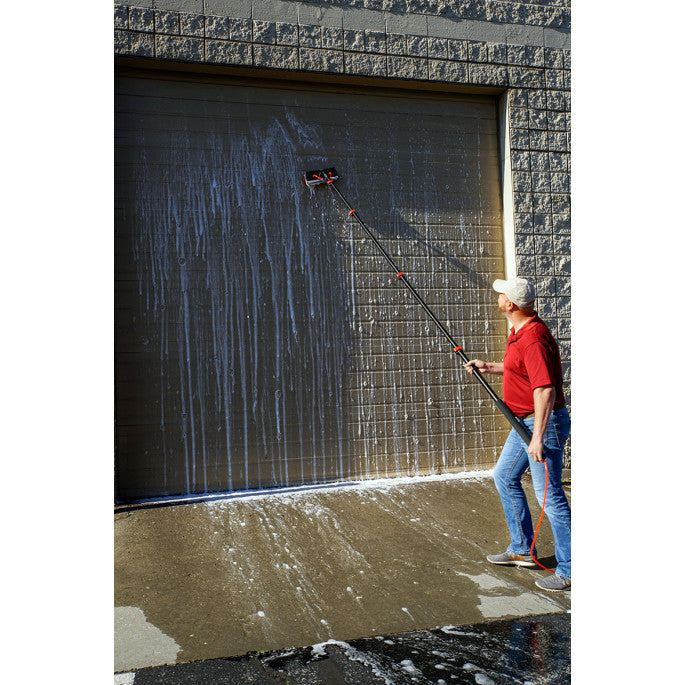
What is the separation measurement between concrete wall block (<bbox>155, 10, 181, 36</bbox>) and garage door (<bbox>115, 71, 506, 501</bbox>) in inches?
13.5

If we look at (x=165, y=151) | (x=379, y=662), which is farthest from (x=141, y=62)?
(x=379, y=662)

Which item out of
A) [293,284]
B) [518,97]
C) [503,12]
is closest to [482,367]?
[293,284]

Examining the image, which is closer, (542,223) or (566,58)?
(542,223)

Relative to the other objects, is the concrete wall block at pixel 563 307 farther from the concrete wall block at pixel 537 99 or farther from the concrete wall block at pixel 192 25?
the concrete wall block at pixel 192 25

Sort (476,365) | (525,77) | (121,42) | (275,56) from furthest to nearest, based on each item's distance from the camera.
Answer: (525,77) < (275,56) < (121,42) < (476,365)

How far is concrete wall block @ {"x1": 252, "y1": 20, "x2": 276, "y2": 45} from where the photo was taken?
17.6ft

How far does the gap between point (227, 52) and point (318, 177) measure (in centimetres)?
120

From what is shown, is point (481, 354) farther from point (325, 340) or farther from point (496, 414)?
point (325, 340)

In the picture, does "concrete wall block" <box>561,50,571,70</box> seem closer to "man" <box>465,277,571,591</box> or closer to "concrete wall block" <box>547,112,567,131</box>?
"concrete wall block" <box>547,112,567,131</box>

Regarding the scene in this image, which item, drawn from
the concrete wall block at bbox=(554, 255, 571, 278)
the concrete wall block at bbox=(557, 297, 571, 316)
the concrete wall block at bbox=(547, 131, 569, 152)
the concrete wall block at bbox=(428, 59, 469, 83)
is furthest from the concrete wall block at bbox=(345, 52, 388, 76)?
the concrete wall block at bbox=(557, 297, 571, 316)

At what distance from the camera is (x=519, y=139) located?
6.00 meters

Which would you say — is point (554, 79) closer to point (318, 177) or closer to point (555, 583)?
point (318, 177)

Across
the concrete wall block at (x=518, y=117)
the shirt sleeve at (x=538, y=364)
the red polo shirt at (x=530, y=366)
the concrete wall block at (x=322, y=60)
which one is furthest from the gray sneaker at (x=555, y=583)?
the concrete wall block at (x=322, y=60)

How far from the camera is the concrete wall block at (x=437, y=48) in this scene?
5770mm
